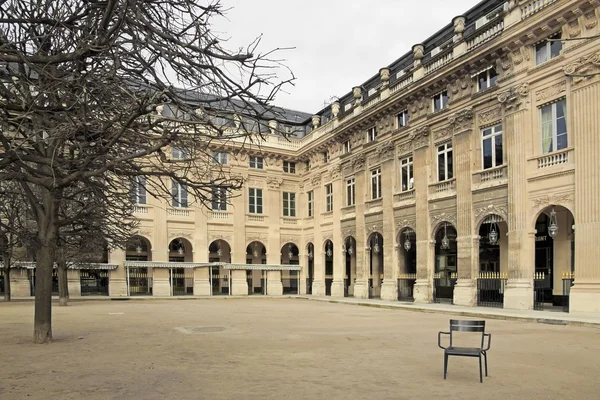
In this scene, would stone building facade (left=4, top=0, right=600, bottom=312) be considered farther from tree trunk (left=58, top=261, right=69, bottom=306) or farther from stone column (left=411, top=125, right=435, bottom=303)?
tree trunk (left=58, top=261, right=69, bottom=306)

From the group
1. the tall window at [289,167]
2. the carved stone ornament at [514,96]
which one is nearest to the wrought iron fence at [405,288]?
the carved stone ornament at [514,96]

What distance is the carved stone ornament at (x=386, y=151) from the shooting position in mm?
31312

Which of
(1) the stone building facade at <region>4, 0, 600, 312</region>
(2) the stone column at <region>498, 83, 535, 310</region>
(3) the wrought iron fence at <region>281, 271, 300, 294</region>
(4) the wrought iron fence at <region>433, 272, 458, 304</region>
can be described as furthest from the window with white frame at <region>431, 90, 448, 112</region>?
(3) the wrought iron fence at <region>281, 271, 300, 294</region>

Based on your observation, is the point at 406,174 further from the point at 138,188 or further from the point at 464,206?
the point at 138,188

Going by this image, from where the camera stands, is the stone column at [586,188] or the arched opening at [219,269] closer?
the stone column at [586,188]

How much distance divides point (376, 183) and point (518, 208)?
1191 centimetres

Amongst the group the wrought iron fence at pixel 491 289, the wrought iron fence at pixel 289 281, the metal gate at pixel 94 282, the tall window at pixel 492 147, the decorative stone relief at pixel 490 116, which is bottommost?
the wrought iron fence at pixel 289 281

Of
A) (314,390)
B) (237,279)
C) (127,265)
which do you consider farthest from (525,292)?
(127,265)

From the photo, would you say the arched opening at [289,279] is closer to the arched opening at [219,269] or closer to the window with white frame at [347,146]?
the arched opening at [219,269]

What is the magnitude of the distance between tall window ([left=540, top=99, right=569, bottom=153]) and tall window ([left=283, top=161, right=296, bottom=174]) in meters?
24.4

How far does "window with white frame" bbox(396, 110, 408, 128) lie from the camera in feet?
99.4

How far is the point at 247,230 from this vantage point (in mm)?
41781

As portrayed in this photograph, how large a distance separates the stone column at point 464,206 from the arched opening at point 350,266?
11094mm

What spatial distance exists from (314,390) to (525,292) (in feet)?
55.0
